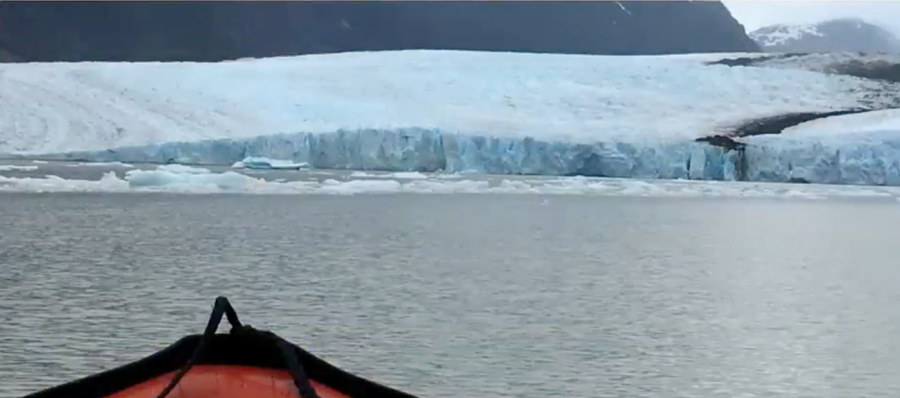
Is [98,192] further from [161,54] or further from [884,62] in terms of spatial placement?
[161,54]

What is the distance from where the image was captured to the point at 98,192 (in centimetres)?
973

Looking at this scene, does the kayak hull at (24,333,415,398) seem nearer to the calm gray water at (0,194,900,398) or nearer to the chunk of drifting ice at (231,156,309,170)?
the calm gray water at (0,194,900,398)

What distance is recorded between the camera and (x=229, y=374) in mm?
1404

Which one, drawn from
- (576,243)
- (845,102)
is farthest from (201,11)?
(576,243)

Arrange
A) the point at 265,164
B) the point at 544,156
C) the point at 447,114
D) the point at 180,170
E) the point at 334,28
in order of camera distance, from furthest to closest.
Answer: the point at 334,28 → the point at 447,114 → the point at 544,156 → the point at 265,164 → the point at 180,170

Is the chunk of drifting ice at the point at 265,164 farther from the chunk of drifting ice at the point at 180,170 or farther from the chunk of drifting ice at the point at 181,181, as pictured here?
the chunk of drifting ice at the point at 181,181

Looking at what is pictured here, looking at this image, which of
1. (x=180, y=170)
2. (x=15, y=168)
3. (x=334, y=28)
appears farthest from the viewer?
(x=334, y=28)

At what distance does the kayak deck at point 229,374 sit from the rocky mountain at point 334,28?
36.8m

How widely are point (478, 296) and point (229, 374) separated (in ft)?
10.9

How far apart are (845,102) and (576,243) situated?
41.1 feet

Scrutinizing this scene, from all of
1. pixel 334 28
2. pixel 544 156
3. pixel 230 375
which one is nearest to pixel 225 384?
pixel 230 375

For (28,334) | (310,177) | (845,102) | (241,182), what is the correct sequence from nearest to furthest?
(28,334)
(241,182)
(310,177)
(845,102)

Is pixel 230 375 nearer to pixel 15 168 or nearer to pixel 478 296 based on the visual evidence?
pixel 478 296

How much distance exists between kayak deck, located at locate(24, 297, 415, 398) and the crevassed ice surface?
11845 mm
